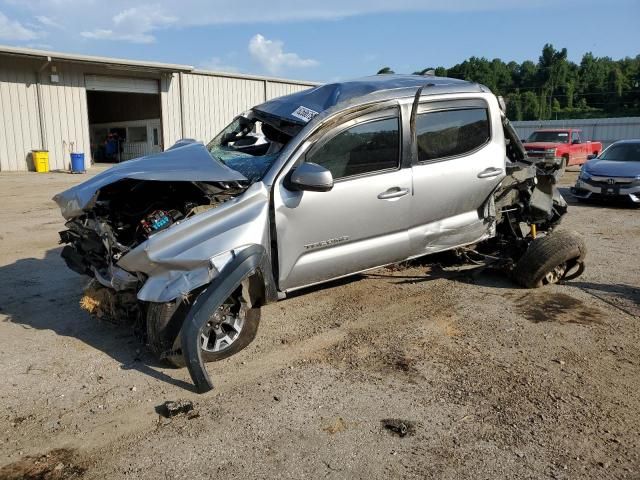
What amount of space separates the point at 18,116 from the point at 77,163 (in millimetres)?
2523

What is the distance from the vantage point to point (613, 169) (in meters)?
12.0

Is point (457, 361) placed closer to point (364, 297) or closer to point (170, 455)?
point (364, 297)

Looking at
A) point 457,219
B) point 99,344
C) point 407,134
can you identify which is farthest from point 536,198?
point 99,344

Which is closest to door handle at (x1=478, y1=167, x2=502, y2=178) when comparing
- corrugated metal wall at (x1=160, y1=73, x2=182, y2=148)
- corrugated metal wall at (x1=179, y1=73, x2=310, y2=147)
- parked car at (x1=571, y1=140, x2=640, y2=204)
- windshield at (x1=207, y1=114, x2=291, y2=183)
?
windshield at (x1=207, y1=114, x2=291, y2=183)

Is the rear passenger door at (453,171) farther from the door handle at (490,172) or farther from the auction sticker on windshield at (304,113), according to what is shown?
the auction sticker on windshield at (304,113)

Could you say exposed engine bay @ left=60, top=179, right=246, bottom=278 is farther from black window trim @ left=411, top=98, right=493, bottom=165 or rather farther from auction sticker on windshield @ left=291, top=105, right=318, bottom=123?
black window trim @ left=411, top=98, right=493, bottom=165

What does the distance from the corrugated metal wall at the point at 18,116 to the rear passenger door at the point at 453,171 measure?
1866 cm

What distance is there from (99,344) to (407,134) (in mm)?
3173

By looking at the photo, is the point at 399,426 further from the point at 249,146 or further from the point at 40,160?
the point at 40,160

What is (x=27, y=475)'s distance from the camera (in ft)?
8.91

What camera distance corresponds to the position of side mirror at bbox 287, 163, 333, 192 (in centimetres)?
384

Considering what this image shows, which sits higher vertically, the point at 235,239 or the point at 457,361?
the point at 235,239

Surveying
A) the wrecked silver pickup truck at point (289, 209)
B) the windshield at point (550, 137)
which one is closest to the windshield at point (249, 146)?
the wrecked silver pickup truck at point (289, 209)

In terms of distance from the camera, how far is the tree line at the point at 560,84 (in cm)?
7088
